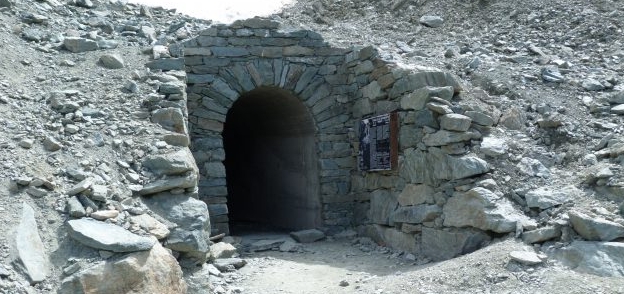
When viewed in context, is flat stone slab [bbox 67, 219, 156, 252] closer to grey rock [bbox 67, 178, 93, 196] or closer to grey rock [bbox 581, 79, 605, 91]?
grey rock [bbox 67, 178, 93, 196]

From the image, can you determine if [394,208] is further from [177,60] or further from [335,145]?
[177,60]

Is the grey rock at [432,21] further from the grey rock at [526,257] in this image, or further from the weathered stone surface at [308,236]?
the grey rock at [526,257]

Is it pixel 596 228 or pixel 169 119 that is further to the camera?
pixel 169 119

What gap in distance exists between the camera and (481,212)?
5.97 meters

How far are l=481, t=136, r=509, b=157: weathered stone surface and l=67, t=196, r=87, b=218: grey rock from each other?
4158 mm

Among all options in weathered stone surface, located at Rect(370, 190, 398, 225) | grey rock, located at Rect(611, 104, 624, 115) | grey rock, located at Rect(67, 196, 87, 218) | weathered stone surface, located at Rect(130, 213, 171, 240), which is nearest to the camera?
grey rock, located at Rect(67, 196, 87, 218)

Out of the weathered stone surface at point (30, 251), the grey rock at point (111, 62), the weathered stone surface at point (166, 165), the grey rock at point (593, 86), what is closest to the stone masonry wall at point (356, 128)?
the grey rock at point (111, 62)

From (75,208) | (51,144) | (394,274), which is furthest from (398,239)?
(51,144)

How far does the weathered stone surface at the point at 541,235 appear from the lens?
5.23 m

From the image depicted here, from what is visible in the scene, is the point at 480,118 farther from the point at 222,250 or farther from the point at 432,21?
the point at 432,21

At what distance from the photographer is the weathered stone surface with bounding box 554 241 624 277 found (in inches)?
186

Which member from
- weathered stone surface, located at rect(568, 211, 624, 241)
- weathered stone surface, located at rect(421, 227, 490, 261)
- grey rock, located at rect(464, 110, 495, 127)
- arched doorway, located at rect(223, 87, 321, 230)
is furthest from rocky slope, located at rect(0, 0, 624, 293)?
arched doorway, located at rect(223, 87, 321, 230)

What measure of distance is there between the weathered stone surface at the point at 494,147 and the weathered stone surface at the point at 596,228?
135cm

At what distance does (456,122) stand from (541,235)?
176cm
